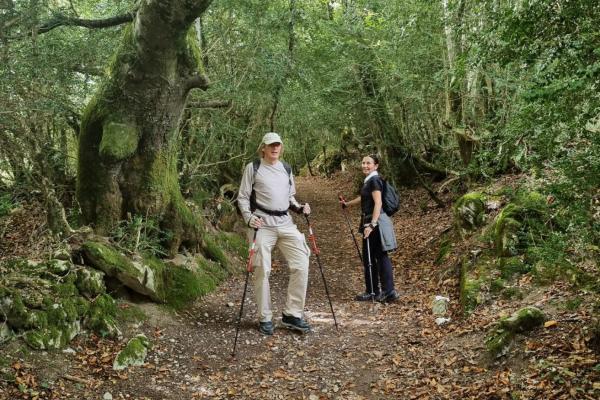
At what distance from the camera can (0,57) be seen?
6.21 meters

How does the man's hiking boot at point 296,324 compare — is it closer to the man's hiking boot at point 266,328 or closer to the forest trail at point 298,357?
the forest trail at point 298,357

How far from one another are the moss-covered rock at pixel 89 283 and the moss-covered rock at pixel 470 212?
672 cm

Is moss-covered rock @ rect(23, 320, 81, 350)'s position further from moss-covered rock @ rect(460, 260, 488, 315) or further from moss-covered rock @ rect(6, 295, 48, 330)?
moss-covered rock @ rect(460, 260, 488, 315)

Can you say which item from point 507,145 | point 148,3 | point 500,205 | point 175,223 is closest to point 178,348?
point 175,223

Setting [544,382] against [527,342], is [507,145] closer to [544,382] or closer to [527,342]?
[527,342]

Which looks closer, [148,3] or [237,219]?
[148,3]

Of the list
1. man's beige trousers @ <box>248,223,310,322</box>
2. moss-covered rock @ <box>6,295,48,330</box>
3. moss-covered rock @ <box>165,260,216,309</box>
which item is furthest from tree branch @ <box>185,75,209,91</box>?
moss-covered rock @ <box>6,295,48,330</box>

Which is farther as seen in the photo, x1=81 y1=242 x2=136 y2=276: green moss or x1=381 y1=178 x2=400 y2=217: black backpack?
x1=381 y1=178 x2=400 y2=217: black backpack

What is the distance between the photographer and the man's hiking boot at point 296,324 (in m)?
6.51

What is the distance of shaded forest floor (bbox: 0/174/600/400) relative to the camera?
4562mm

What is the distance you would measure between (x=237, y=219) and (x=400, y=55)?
229 inches

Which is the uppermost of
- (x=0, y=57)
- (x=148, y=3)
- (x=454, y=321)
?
(x=148, y=3)

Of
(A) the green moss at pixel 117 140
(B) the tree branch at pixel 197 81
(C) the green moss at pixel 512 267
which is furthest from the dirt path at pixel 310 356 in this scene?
(B) the tree branch at pixel 197 81

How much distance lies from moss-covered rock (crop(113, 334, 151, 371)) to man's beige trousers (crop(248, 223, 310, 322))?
1.50m
